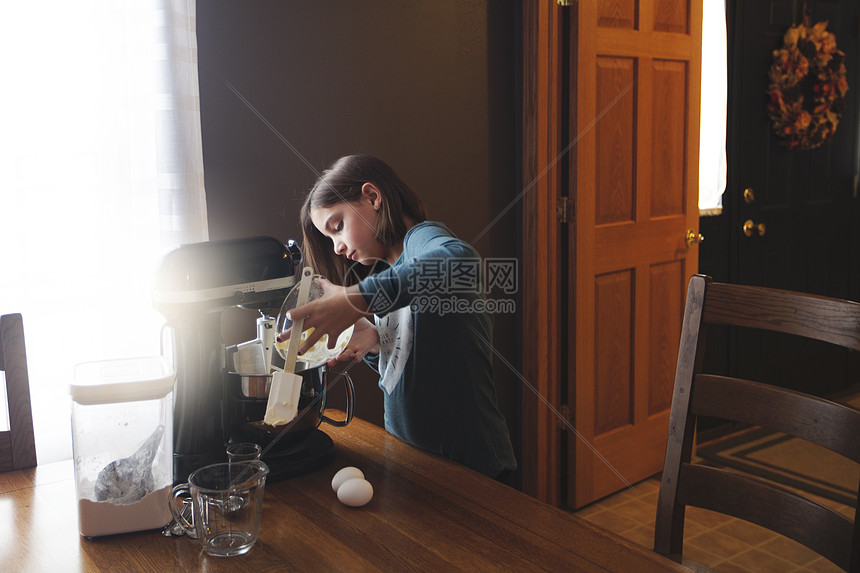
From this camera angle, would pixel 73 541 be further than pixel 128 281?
No

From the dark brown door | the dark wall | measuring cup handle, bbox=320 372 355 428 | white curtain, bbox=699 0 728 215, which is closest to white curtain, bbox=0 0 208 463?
the dark wall

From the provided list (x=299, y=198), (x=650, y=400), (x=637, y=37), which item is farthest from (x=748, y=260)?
(x=299, y=198)

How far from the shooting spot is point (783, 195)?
367 cm

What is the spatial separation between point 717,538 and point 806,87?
7.58 ft

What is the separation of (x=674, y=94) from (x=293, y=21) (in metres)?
1.52

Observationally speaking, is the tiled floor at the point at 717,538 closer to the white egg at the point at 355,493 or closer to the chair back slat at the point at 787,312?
the chair back slat at the point at 787,312

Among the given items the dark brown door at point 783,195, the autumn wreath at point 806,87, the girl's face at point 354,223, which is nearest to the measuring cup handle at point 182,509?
the girl's face at point 354,223

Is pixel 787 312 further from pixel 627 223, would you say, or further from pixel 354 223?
pixel 627 223

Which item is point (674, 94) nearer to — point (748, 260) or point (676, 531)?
point (748, 260)

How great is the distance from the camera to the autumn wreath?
3478mm

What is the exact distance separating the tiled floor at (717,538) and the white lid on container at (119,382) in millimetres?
1588

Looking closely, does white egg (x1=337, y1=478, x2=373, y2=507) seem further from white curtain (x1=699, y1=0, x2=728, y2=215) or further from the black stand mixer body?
white curtain (x1=699, y1=0, x2=728, y2=215)

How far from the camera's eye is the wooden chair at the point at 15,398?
1326mm

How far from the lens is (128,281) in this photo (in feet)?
5.96
